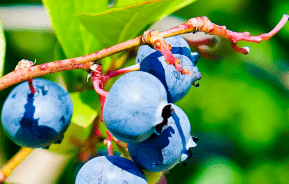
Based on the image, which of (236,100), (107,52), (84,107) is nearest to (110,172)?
(107,52)

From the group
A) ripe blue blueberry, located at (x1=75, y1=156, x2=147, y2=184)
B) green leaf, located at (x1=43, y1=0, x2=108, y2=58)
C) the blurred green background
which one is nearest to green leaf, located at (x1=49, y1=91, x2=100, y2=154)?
green leaf, located at (x1=43, y1=0, x2=108, y2=58)

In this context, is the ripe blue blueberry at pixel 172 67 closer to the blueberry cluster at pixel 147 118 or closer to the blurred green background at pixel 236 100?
the blueberry cluster at pixel 147 118

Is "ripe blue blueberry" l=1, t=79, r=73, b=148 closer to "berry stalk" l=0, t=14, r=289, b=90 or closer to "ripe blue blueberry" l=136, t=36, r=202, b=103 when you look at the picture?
"berry stalk" l=0, t=14, r=289, b=90

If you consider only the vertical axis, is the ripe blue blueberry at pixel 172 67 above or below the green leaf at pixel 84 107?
above

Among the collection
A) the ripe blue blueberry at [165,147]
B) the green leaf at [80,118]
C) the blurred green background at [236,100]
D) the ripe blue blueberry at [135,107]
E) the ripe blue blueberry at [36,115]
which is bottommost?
the blurred green background at [236,100]

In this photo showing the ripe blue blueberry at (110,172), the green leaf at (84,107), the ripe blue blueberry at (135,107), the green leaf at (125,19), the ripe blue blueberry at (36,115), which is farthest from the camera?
the green leaf at (84,107)

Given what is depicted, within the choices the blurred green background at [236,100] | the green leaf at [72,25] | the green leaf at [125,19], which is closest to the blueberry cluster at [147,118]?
the green leaf at [125,19]

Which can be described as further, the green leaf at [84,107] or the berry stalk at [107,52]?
the green leaf at [84,107]
